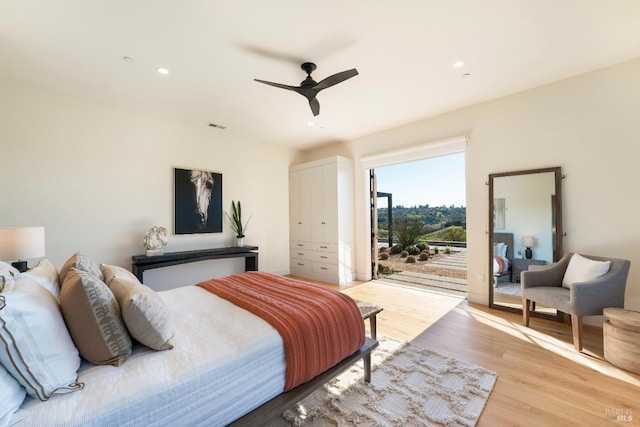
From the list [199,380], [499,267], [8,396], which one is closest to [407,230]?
[499,267]

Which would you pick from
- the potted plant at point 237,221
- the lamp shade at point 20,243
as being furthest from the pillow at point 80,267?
the potted plant at point 237,221

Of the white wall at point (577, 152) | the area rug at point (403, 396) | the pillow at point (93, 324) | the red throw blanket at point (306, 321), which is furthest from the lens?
the white wall at point (577, 152)

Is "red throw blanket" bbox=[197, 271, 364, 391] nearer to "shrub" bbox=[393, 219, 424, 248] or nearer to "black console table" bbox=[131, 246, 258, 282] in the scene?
"black console table" bbox=[131, 246, 258, 282]

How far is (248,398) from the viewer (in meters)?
1.28

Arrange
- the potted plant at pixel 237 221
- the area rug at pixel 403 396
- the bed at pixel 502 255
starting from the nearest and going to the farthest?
the area rug at pixel 403 396, the bed at pixel 502 255, the potted plant at pixel 237 221

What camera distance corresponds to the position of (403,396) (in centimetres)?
184

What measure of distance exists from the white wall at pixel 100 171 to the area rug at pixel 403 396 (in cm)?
321

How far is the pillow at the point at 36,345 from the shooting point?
912 millimetres

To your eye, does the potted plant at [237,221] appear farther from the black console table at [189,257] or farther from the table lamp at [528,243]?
the table lamp at [528,243]

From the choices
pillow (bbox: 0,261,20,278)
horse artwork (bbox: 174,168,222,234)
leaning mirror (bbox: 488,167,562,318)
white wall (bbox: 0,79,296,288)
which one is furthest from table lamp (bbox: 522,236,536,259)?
pillow (bbox: 0,261,20,278)

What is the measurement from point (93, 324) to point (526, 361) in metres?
2.97

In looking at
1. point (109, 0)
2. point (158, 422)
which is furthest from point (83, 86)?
point (158, 422)

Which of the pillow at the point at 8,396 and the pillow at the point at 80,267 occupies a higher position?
the pillow at the point at 80,267

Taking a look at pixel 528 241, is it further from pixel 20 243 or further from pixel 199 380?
pixel 20 243
